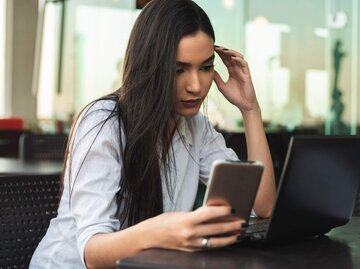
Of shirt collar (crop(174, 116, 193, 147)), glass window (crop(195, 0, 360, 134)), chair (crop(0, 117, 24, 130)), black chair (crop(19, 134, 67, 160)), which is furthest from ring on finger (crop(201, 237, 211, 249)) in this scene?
chair (crop(0, 117, 24, 130))

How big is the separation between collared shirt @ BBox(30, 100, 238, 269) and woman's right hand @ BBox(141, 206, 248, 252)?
22 cm

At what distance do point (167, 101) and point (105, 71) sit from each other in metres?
6.41

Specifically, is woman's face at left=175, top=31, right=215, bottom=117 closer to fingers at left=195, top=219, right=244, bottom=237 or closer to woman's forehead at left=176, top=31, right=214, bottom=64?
woman's forehead at left=176, top=31, right=214, bottom=64

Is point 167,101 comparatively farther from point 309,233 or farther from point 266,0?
point 266,0

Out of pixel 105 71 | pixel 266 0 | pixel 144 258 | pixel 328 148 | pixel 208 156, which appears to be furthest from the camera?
pixel 105 71

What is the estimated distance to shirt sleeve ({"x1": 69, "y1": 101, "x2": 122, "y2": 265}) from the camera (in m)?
1.46

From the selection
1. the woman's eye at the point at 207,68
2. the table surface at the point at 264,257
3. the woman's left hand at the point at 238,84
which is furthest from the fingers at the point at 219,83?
the table surface at the point at 264,257

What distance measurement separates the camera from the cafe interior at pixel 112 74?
1.97 m

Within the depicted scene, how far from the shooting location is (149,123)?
1.57 metres

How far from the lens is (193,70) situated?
5.09 feet

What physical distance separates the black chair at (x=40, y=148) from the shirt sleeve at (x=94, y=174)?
265 centimetres

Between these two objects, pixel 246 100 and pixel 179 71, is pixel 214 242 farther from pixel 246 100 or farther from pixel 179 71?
pixel 246 100

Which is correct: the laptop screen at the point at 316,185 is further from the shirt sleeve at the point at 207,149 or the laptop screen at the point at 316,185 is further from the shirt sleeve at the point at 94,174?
the shirt sleeve at the point at 207,149

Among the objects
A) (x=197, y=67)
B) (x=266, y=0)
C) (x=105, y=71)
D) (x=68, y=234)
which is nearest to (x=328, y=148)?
(x=197, y=67)
